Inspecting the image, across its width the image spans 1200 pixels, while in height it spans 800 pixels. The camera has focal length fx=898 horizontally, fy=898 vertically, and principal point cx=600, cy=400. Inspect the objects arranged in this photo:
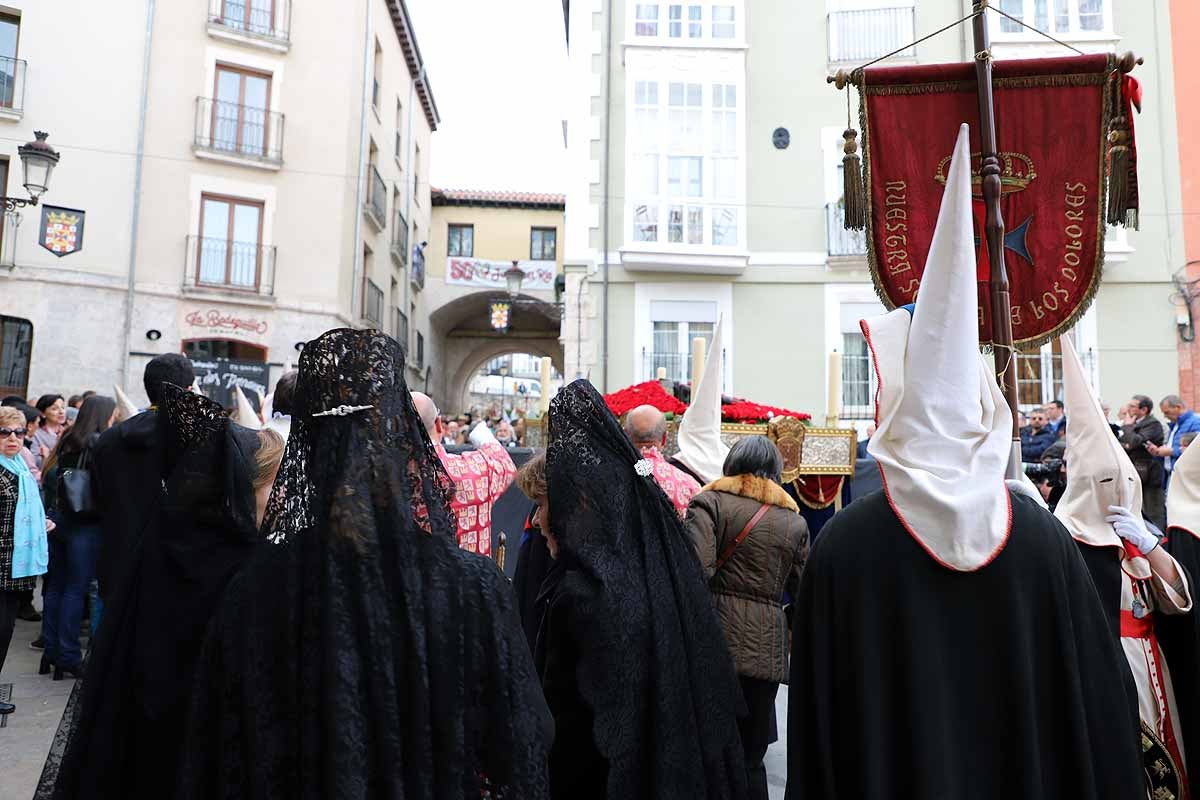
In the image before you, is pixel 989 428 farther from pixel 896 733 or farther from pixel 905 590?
pixel 896 733

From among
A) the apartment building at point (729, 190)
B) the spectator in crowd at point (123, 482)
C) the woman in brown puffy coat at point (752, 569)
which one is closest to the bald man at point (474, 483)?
the woman in brown puffy coat at point (752, 569)

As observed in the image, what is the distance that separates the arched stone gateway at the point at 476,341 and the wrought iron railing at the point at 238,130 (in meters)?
12.5

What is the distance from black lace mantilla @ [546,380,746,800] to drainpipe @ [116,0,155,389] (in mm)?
17275

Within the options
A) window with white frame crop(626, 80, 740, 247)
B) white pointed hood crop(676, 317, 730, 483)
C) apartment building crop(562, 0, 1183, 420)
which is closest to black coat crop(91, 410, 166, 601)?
white pointed hood crop(676, 317, 730, 483)

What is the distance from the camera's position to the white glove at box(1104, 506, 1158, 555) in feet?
10.3

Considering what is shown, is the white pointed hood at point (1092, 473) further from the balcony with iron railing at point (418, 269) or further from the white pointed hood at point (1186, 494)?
the balcony with iron railing at point (418, 269)

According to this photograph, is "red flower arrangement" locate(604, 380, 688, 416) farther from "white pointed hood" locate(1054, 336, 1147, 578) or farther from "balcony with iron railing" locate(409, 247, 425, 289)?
"balcony with iron railing" locate(409, 247, 425, 289)

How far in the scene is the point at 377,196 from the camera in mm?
22359

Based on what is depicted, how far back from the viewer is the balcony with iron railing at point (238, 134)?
18.8 metres

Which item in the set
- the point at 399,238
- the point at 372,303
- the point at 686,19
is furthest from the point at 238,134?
the point at 686,19

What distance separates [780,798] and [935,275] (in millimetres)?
3475

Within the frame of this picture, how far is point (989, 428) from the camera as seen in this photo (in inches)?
80.9

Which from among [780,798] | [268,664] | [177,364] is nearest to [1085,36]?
[780,798]

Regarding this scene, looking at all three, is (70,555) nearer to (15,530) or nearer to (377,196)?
(15,530)
